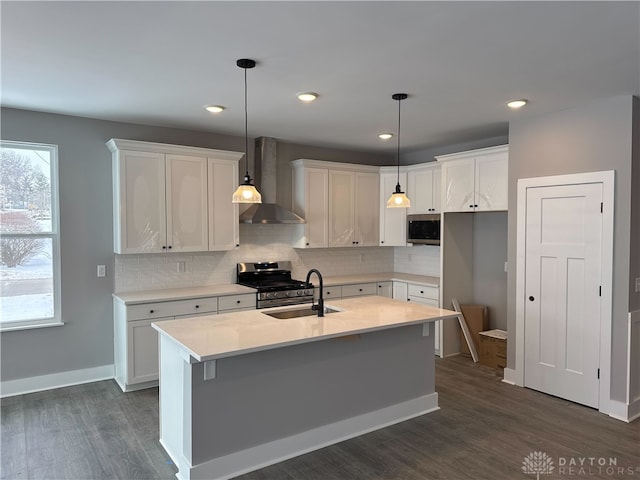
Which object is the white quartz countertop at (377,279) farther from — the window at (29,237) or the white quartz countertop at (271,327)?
the window at (29,237)

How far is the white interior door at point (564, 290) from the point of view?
387cm

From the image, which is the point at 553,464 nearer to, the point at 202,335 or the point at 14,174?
the point at 202,335

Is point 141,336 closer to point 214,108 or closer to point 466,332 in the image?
point 214,108

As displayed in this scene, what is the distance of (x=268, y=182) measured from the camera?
5.43m

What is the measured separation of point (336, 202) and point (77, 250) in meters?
3.10

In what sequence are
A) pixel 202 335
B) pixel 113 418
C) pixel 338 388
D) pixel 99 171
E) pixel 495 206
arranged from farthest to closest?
pixel 495 206
pixel 99 171
pixel 113 418
pixel 338 388
pixel 202 335

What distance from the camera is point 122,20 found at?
91.4 inches

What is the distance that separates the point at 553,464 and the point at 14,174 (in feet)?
16.7

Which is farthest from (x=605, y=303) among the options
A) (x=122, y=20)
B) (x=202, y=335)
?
(x=122, y=20)

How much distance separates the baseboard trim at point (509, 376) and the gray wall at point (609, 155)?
0.92 meters

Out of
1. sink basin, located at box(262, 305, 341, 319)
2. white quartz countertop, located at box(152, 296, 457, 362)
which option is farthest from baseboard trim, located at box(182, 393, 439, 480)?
sink basin, located at box(262, 305, 341, 319)

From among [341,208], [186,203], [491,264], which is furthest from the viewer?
[341,208]

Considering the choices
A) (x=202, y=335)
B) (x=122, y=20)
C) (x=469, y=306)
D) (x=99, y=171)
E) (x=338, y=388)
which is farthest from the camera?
(x=469, y=306)

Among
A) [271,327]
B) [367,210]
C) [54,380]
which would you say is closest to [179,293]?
[54,380]
